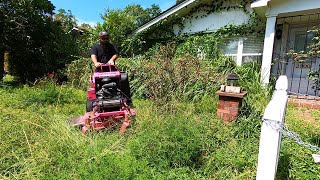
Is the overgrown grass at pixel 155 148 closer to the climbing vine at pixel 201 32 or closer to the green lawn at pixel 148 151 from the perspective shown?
the green lawn at pixel 148 151

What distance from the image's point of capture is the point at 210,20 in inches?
402

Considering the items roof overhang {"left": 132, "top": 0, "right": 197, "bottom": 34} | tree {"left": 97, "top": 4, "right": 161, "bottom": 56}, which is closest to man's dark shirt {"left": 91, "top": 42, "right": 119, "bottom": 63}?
roof overhang {"left": 132, "top": 0, "right": 197, "bottom": 34}

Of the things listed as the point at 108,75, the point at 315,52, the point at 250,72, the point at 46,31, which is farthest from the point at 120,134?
the point at 46,31

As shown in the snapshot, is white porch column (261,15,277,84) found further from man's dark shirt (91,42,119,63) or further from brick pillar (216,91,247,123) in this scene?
man's dark shirt (91,42,119,63)

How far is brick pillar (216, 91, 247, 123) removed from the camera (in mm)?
3820

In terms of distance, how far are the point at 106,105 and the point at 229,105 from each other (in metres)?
2.07

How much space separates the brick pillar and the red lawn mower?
1.53 meters

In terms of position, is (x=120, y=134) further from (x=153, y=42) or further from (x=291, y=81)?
(x=153, y=42)

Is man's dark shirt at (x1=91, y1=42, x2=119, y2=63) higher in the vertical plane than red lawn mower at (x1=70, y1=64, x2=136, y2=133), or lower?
higher

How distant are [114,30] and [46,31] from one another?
340 centimetres

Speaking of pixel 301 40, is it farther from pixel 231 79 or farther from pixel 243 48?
pixel 231 79

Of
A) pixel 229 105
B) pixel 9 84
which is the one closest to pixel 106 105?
pixel 229 105

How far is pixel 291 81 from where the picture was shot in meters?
8.38

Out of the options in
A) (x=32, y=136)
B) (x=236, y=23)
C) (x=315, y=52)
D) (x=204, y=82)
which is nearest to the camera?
(x=315, y=52)
